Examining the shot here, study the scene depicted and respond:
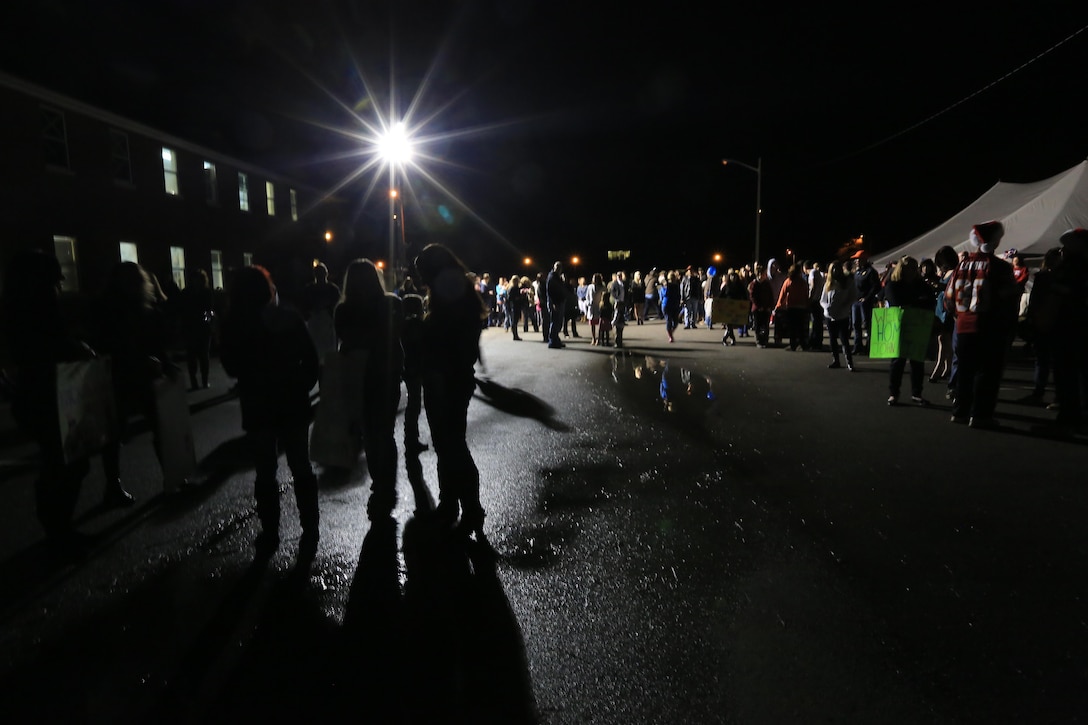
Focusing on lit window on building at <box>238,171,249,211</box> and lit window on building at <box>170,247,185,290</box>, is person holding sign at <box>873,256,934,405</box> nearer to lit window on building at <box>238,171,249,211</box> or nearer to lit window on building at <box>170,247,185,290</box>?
lit window on building at <box>170,247,185,290</box>

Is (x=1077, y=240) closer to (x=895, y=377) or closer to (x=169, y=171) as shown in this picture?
(x=895, y=377)

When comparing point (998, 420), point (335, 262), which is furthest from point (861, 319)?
point (335, 262)

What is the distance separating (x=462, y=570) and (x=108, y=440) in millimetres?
2645

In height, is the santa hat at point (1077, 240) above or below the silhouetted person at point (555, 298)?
above

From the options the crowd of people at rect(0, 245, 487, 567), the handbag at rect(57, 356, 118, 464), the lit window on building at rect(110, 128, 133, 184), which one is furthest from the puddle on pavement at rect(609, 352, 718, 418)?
the lit window on building at rect(110, 128, 133, 184)

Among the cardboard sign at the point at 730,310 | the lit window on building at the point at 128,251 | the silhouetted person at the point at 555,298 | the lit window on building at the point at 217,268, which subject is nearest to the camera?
the silhouetted person at the point at 555,298

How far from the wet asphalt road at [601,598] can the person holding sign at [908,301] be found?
82.4 inches

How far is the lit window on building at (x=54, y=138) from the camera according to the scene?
56.3 feet

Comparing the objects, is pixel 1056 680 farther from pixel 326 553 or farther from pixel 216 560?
pixel 216 560

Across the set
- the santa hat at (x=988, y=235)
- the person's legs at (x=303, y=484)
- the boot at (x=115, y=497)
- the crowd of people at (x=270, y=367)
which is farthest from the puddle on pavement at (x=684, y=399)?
the boot at (x=115, y=497)

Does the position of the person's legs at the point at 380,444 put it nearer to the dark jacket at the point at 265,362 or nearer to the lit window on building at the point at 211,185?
the dark jacket at the point at 265,362

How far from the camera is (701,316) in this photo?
30016mm

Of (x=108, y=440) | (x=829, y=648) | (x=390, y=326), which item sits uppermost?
(x=390, y=326)

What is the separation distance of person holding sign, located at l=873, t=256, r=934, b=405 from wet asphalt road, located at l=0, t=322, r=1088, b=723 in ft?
6.87
